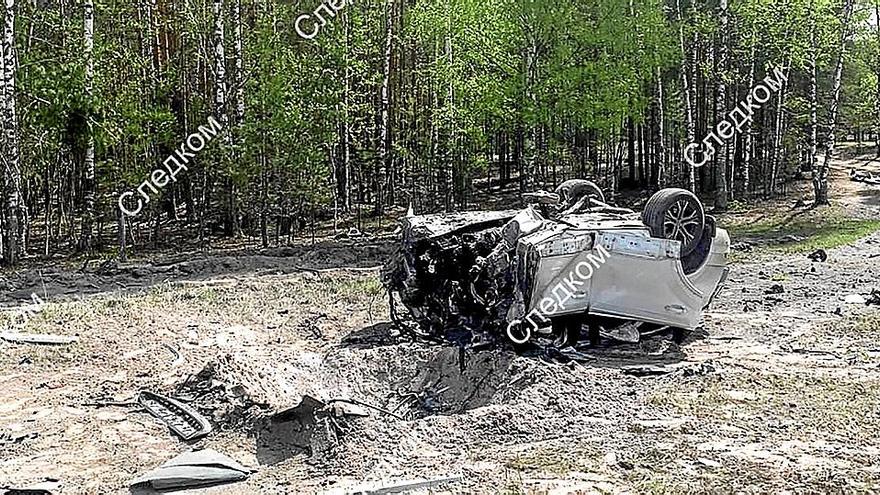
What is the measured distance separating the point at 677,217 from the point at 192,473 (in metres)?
5.35

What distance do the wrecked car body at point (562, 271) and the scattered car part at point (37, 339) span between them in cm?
386

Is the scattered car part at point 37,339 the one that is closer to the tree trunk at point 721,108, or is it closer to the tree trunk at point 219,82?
the tree trunk at point 219,82

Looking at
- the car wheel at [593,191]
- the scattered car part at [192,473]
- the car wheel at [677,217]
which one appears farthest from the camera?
the car wheel at [593,191]

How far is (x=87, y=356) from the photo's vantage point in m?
9.62

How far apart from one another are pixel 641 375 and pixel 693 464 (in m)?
2.26

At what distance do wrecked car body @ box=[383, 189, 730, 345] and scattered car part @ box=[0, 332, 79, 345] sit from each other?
12.7ft

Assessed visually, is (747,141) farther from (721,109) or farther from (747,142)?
(721,109)

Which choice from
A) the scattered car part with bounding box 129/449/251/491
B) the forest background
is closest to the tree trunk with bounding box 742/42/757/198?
the forest background

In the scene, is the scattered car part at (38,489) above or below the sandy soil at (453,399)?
below

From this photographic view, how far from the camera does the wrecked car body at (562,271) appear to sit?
334 inches

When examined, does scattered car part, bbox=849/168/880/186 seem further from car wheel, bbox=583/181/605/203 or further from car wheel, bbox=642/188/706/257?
car wheel, bbox=642/188/706/257

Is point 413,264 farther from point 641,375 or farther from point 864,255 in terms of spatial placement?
point 864,255

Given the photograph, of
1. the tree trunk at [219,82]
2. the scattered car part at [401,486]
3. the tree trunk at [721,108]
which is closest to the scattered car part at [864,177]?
the tree trunk at [721,108]

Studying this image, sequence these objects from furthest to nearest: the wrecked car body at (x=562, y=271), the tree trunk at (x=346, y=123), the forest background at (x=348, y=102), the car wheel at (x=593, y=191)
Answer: the tree trunk at (x=346, y=123) → the forest background at (x=348, y=102) → the car wheel at (x=593, y=191) → the wrecked car body at (x=562, y=271)
